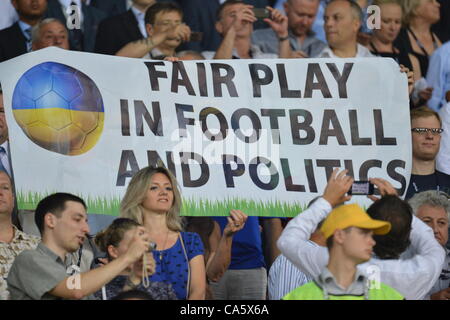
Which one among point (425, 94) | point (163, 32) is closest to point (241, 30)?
point (163, 32)

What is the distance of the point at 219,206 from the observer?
6.49 metres

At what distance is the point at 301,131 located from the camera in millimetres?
6621

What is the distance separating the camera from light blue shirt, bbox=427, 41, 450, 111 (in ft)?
24.2

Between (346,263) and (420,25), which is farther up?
(420,25)

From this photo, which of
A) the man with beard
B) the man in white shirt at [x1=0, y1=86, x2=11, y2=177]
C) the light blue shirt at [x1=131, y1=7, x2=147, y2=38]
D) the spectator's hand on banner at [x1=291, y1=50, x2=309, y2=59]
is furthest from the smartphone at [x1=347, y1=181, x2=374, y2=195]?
the man with beard

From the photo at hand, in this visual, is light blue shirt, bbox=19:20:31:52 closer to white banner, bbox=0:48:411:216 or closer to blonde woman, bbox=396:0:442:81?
white banner, bbox=0:48:411:216

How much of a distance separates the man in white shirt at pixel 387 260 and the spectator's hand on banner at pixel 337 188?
Answer: 0.17 metres

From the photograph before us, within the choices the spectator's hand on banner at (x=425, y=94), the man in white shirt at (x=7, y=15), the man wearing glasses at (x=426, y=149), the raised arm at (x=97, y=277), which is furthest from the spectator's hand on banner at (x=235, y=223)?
the man in white shirt at (x=7, y=15)

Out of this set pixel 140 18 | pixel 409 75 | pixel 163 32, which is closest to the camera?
pixel 409 75

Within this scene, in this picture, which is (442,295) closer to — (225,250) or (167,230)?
(225,250)

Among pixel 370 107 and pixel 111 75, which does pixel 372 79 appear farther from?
pixel 111 75

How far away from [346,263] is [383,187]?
87 centimetres

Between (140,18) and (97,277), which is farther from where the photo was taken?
(140,18)
